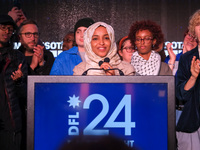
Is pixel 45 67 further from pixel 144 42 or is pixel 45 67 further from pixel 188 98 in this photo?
pixel 188 98

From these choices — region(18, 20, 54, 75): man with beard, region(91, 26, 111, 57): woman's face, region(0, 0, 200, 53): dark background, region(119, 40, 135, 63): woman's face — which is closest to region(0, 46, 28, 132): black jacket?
region(18, 20, 54, 75): man with beard

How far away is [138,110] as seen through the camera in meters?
1.16

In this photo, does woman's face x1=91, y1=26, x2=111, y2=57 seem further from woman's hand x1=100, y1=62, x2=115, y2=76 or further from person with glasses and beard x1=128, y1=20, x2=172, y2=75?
person with glasses and beard x1=128, y1=20, x2=172, y2=75

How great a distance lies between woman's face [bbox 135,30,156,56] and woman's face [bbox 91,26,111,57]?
0.84 m

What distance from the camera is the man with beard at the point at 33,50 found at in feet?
10.6

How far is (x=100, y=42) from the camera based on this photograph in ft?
7.14

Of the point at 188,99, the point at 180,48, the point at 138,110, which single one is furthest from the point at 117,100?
the point at 180,48

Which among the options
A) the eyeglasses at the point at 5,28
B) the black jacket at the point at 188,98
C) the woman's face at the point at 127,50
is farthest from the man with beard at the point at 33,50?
the black jacket at the point at 188,98

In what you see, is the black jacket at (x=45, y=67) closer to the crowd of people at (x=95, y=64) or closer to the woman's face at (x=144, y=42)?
the crowd of people at (x=95, y=64)

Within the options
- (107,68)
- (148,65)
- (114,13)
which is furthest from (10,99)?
(114,13)

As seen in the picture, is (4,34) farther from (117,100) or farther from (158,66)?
(117,100)

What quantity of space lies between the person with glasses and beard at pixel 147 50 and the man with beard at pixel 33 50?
0.93 metres

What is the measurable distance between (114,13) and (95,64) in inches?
136

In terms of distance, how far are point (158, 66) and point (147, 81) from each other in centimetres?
182
